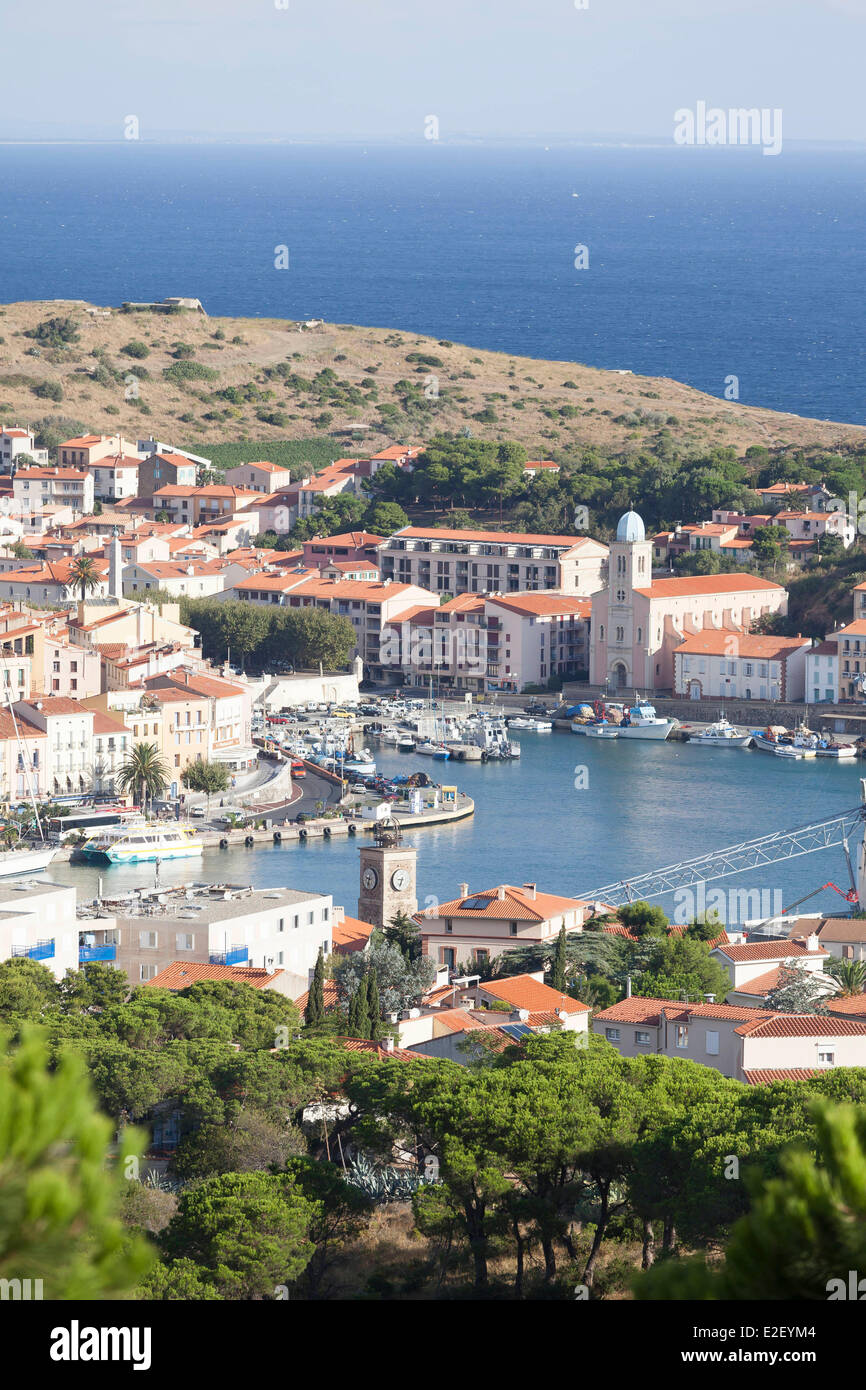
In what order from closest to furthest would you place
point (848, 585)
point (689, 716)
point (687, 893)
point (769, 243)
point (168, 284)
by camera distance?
point (687, 893), point (689, 716), point (848, 585), point (168, 284), point (769, 243)

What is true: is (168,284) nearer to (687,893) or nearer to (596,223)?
(596,223)

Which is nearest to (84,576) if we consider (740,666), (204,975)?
(740,666)

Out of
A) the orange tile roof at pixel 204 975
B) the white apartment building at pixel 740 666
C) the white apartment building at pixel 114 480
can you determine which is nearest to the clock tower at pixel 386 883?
the orange tile roof at pixel 204 975

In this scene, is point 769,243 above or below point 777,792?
above

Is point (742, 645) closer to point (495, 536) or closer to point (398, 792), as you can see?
point (495, 536)

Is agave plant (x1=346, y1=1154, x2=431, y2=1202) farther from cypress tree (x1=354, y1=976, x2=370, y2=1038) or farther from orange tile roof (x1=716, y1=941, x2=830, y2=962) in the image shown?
orange tile roof (x1=716, y1=941, x2=830, y2=962)
